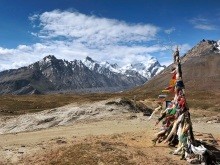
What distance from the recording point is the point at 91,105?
200 ft

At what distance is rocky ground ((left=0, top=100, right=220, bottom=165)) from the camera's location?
88.8 ft

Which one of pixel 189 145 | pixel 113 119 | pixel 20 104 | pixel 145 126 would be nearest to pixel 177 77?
pixel 189 145

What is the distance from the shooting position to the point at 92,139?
116 ft

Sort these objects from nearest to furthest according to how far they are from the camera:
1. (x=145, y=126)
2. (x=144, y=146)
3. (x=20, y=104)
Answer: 1. (x=144, y=146)
2. (x=145, y=126)
3. (x=20, y=104)

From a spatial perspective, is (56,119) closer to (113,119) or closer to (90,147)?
(113,119)

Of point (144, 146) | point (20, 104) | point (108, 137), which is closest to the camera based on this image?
point (144, 146)

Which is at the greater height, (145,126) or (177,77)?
(177,77)

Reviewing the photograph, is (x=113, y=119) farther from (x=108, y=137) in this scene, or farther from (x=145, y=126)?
(x=108, y=137)

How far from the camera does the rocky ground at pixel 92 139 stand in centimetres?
2708

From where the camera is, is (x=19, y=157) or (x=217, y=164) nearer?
(x=217, y=164)

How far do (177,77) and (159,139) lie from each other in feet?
18.4

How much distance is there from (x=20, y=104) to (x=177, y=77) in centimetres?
9499

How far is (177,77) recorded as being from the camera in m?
30.1

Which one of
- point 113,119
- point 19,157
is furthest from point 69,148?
point 113,119
